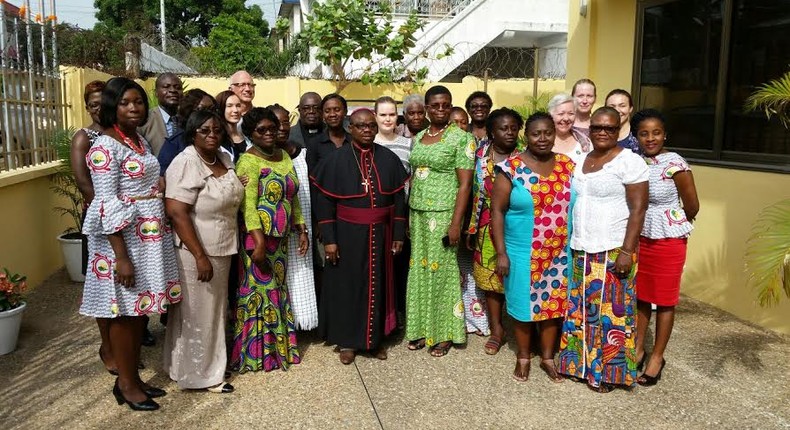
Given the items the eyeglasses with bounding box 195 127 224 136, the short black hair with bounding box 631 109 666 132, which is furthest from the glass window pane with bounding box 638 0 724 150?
the eyeglasses with bounding box 195 127 224 136

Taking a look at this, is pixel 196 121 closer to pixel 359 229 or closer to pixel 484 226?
pixel 359 229

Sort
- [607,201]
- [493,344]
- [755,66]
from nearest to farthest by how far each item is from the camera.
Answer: [607,201], [493,344], [755,66]

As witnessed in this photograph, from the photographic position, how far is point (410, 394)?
3799 millimetres

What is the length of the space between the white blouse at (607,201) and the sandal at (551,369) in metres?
0.86

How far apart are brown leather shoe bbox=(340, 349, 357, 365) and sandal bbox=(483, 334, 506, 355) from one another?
0.98 metres

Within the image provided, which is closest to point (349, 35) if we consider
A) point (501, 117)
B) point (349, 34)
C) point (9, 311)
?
point (349, 34)

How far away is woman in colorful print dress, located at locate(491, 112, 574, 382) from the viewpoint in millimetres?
3779

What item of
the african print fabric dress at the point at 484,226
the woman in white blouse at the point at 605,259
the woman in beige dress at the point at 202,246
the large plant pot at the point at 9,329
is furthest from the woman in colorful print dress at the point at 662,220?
the large plant pot at the point at 9,329

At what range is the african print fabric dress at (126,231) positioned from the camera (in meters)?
3.20

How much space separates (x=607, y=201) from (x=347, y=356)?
6.61ft

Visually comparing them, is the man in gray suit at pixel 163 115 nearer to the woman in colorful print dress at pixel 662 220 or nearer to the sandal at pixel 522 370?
the sandal at pixel 522 370

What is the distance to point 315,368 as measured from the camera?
4191mm

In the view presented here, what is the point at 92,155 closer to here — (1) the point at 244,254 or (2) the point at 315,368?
(1) the point at 244,254

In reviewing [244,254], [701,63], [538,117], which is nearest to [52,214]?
[244,254]
